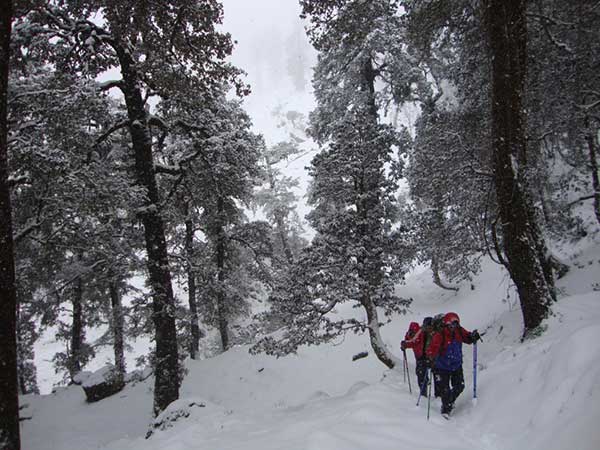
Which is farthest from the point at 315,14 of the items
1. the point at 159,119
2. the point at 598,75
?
the point at 598,75

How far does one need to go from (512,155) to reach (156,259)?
7568mm

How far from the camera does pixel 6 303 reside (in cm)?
440

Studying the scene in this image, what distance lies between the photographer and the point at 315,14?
876cm

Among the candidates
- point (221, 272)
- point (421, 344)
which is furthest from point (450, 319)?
point (221, 272)

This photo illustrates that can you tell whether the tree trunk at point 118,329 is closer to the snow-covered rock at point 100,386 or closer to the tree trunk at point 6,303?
the snow-covered rock at point 100,386

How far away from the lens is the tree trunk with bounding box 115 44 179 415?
8281 mm

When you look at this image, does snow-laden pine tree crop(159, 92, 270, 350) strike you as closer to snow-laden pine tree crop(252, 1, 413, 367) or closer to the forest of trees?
the forest of trees

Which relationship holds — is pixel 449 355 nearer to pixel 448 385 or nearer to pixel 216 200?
pixel 448 385

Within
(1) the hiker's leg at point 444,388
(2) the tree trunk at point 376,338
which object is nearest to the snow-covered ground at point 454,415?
(1) the hiker's leg at point 444,388

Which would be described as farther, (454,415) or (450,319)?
(450,319)

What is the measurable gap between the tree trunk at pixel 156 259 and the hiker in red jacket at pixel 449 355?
5.42m

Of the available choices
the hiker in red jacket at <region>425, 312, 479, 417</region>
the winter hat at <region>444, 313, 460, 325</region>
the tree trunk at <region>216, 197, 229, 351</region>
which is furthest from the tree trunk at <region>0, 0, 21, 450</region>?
the tree trunk at <region>216, 197, 229, 351</region>

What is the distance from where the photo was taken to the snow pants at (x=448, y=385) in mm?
6105

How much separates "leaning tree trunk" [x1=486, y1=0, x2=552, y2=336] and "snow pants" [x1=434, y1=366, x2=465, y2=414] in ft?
6.55
